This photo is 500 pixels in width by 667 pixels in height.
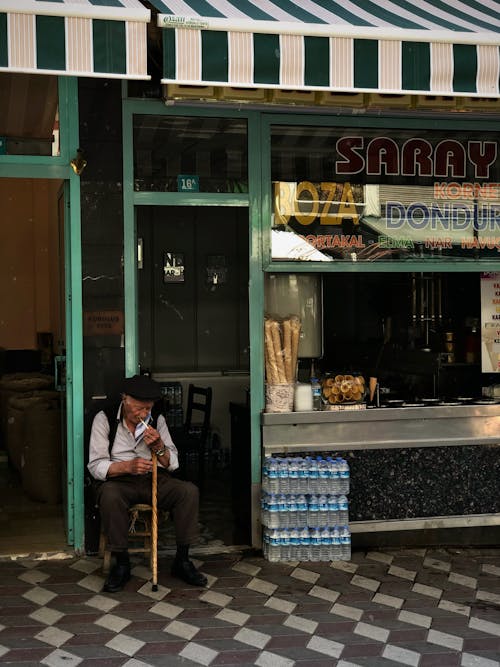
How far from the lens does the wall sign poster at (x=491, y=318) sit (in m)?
6.57

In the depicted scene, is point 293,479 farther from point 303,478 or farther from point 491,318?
point 491,318

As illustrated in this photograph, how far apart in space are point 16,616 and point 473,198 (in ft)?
13.5

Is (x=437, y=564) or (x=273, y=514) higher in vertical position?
(x=273, y=514)

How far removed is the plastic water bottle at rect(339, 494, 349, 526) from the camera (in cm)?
582

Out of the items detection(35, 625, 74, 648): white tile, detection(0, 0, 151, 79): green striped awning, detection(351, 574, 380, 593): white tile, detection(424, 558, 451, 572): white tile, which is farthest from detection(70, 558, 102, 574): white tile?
detection(0, 0, 151, 79): green striped awning

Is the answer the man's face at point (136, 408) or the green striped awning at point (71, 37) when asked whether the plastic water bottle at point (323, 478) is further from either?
the green striped awning at point (71, 37)

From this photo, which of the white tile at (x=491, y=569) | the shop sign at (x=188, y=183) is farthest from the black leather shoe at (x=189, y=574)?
the shop sign at (x=188, y=183)

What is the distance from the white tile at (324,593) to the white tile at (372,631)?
0.43 metres

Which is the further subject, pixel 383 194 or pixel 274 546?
pixel 383 194

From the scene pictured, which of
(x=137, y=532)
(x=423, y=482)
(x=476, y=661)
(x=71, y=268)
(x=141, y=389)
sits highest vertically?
(x=71, y=268)

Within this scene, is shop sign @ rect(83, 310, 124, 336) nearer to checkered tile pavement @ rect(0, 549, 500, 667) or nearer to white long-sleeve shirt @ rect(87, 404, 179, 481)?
white long-sleeve shirt @ rect(87, 404, 179, 481)

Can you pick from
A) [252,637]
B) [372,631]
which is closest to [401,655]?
[372,631]

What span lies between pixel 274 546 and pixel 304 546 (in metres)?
0.20

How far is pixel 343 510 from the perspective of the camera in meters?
5.83
